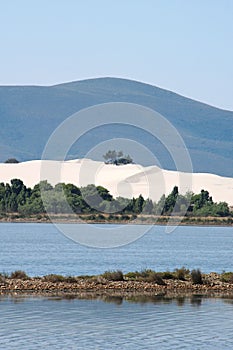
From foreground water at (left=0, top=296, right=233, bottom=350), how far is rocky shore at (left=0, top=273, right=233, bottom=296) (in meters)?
2.31

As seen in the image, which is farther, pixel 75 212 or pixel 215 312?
pixel 75 212

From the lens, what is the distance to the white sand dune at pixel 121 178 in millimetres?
136375

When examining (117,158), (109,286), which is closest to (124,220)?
(117,158)

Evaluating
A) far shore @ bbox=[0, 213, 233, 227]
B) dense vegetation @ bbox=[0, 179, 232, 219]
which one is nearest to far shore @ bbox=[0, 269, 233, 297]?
far shore @ bbox=[0, 213, 233, 227]

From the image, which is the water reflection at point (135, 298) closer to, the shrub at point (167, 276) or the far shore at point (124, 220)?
the shrub at point (167, 276)

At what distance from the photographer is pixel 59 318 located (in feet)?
82.0

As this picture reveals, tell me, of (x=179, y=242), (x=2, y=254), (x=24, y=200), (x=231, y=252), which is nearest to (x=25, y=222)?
(x=24, y=200)

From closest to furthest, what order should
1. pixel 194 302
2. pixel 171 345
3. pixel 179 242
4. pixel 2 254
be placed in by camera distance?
pixel 171 345
pixel 194 302
pixel 2 254
pixel 179 242

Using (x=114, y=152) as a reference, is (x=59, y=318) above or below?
below

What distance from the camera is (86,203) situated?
4033 inches

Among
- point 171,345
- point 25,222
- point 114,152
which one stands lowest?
point 171,345

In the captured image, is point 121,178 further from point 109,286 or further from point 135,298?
point 135,298

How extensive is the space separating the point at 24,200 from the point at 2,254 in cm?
5284

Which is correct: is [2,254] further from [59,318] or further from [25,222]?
[25,222]
